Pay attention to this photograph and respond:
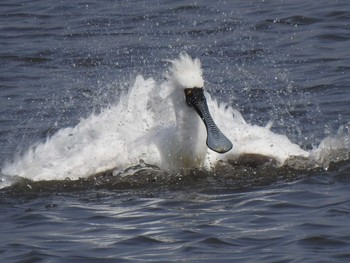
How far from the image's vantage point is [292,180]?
443 inches

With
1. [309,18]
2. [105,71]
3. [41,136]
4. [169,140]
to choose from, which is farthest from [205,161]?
[309,18]

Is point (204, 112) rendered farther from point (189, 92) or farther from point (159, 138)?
point (159, 138)

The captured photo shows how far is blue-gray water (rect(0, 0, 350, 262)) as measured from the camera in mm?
9391

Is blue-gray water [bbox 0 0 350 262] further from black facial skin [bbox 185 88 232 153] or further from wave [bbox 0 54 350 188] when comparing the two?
black facial skin [bbox 185 88 232 153]

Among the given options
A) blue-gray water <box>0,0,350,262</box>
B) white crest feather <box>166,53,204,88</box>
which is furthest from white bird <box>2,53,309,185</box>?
blue-gray water <box>0,0,350,262</box>

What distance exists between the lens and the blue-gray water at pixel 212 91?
9.39 metres

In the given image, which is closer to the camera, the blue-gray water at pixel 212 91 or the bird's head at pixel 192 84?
the blue-gray water at pixel 212 91

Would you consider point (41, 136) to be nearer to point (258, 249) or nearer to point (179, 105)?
point (179, 105)

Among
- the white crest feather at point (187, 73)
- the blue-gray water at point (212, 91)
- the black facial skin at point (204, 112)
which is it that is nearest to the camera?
the blue-gray water at point (212, 91)

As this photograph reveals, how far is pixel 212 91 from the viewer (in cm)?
1516

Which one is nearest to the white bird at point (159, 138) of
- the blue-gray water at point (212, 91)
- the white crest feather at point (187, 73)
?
the white crest feather at point (187, 73)

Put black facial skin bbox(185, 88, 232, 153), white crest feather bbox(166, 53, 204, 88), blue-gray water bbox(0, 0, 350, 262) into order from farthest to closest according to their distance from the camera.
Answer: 1. white crest feather bbox(166, 53, 204, 88)
2. black facial skin bbox(185, 88, 232, 153)
3. blue-gray water bbox(0, 0, 350, 262)

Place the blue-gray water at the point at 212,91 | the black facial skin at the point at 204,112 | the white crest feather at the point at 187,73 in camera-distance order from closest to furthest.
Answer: the blue-gray water at the point at 212,91
the black facial skin at the point at 204,112
the white crest feather at the point at 187,73

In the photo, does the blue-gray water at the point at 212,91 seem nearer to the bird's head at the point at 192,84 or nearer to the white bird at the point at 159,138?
the white bird at the point at 159,138
